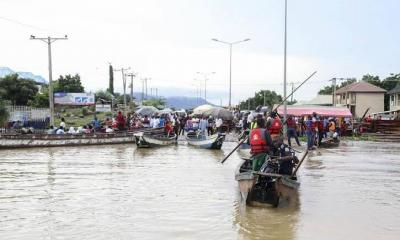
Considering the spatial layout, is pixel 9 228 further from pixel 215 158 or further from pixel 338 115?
pixel 338 115

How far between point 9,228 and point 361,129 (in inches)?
1279

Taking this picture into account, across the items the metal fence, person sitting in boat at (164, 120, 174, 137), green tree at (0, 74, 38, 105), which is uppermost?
green tree at (0, 74, 38, 105)

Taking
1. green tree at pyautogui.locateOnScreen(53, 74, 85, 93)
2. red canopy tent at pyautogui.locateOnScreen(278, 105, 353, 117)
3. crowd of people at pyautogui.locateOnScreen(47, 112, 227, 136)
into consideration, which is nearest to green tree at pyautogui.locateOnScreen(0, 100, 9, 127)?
crowd of people at pyautogui.locateOnScreen(47, 112, 227, 136)

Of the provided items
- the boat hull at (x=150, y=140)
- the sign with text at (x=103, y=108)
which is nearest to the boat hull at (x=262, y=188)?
the boat hull at (x=150, y=140)

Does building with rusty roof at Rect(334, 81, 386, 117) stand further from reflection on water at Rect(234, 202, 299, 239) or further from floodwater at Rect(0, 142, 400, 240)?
reflection on water at Rect(234, 202, 299, 239)

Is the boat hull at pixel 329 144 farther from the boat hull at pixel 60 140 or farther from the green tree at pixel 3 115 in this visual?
the green tree at pixel 3 115

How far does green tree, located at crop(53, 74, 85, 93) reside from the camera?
74250 mm

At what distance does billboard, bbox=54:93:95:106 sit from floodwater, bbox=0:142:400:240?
1787 inches

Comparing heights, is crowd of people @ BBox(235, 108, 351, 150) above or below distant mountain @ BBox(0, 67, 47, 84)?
below

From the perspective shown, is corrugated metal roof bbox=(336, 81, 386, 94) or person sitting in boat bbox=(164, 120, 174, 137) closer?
person sitting in boat bbox=(164, 120, 174, 137)

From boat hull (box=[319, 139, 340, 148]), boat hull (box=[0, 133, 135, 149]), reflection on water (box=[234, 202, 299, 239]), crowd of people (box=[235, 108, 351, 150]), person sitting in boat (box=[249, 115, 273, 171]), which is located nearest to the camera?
reflection on water (box=[234, 202, 299, 239])

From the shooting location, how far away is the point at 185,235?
9078 millimetres

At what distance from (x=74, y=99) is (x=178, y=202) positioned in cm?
5636

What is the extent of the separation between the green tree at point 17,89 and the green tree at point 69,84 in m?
14.6
